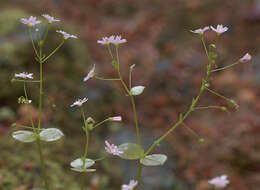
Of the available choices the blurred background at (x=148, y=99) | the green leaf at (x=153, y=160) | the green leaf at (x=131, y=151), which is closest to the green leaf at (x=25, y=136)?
the blurred background at (x=148, y=99)

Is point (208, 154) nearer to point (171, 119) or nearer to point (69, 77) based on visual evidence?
point (171, 119)

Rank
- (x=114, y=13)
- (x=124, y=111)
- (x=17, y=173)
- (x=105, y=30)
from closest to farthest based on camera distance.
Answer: (x=17, y=173), (x=124, y=111), (x=105, y=30), (x=114, y=13)

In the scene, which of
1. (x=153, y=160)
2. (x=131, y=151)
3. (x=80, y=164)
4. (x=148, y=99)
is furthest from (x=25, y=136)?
(x=148, y=99)

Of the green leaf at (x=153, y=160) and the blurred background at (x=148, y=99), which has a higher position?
the green leaf at (x=153, y=160)

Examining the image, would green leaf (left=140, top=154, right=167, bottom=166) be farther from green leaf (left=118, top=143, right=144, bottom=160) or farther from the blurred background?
the blurred background

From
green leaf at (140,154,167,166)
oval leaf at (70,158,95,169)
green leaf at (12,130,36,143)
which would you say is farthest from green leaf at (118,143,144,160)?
green leaf at (12,130,36,143)

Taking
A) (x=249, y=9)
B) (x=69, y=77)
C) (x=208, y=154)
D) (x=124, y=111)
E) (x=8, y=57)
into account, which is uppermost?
(x=249, y=9)

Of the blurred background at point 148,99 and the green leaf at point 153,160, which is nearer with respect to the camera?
the green leaf at point 153,160

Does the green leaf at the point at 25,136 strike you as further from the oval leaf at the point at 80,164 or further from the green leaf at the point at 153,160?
the green leaf at the point at 153,160

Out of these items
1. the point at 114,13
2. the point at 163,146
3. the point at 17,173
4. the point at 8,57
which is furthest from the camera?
the point at 114,13

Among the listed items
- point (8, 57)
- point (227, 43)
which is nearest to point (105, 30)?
point (227, 43)
